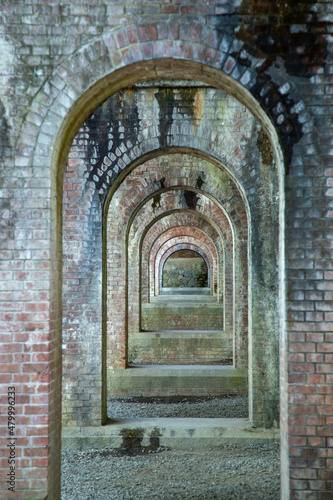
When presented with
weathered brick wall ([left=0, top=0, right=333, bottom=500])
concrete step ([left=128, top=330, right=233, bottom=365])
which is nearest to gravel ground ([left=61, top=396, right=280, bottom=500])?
weathered brick wall ([left=0, top=0, right=333, bottom=500])

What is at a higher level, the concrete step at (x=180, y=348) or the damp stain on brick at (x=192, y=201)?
the damp stain on brick at (x=192, y=201)

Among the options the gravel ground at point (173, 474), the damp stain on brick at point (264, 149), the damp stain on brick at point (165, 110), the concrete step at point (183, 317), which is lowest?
the gravel ground at point (173, 474)

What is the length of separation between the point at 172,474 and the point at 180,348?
730 cm

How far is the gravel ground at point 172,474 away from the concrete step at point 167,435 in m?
0.11

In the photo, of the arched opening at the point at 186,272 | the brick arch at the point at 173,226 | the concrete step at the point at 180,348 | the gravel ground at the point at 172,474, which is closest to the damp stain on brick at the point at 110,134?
the gravel ground at the point at 172,474

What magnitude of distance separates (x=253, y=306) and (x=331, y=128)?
411 cm

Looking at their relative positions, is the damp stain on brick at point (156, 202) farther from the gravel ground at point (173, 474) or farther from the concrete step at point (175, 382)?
the gravel ground at point (173, 474)

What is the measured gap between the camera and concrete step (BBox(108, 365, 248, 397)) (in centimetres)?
1107

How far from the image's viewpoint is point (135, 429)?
772cm

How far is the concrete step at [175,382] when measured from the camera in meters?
11.1

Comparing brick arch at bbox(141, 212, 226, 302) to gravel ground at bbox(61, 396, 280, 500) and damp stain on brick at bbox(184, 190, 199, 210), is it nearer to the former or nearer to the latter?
damp stain on brick at bbox(184, 190, 199, 210)

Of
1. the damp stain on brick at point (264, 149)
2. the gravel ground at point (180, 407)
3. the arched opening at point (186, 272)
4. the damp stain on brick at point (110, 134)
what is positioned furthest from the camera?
the arched opening at point (186, 272)

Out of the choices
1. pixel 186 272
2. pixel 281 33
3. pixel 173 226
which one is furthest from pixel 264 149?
pixel 186 272

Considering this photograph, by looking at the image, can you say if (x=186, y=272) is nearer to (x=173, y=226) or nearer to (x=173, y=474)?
(x=173, y=226)
